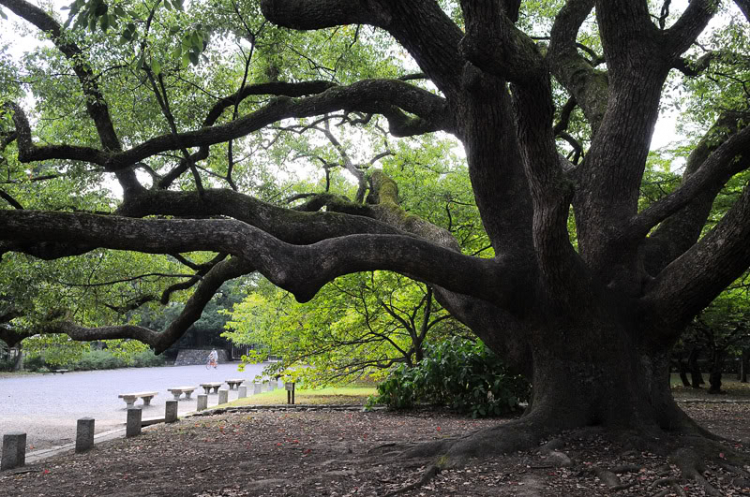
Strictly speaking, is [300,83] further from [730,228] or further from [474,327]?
[730,228]

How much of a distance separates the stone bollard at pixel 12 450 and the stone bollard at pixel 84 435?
1071 mm

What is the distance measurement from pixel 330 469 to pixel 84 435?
17.4 feet

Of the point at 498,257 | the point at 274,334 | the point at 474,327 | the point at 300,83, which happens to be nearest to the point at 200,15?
the point at 300,83

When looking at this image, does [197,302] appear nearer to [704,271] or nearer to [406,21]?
[406,21]

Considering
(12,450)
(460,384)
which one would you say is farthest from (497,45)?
(12,450)

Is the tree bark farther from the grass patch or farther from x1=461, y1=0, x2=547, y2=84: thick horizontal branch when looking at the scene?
the grass patch

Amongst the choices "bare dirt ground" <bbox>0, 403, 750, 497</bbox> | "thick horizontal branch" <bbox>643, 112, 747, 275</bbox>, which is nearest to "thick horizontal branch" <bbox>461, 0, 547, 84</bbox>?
"bare dirt ground" <bbox>0, 403, 750, 497</bbox>

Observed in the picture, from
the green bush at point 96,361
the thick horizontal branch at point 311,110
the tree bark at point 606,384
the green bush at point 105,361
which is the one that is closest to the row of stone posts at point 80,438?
the thick horizontal branch at point 311,110

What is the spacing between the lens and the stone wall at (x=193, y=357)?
47062 millimetres

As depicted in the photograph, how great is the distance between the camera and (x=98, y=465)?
708cm

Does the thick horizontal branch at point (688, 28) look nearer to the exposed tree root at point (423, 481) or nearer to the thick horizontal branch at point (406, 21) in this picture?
the thick horizontal branch at point (406, 21)

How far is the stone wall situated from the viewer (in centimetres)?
4706

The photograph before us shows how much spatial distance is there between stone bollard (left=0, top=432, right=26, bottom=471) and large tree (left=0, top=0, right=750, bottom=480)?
7.14 ft

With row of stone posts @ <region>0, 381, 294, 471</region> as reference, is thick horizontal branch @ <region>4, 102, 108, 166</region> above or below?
above
